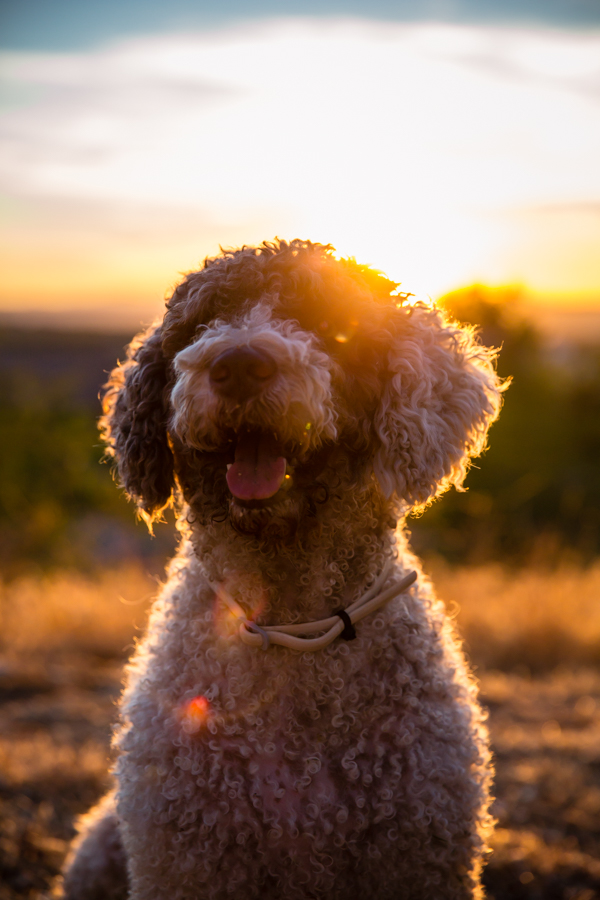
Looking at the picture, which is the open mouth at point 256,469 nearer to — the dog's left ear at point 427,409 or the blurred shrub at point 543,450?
the dog's left ear at point 427,409

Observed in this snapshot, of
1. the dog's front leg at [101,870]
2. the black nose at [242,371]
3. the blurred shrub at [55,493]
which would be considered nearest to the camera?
the black nose at [242,371]

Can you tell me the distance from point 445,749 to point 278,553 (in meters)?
0.88

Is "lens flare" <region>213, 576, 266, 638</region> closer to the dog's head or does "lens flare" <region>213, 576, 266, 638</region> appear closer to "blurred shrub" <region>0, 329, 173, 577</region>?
the dog's head

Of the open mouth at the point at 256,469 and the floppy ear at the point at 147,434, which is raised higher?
the floppy ear at the point at 147,434

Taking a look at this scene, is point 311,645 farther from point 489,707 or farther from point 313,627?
point 489,707

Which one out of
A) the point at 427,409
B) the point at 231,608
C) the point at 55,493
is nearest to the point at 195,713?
Answer: the point at 231,608

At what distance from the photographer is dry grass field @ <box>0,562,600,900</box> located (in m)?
3.50

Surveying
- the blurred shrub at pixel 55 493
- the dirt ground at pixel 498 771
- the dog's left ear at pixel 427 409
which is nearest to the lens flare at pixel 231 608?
the dog's left ear at pixel 427 409

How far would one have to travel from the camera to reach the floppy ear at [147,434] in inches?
101

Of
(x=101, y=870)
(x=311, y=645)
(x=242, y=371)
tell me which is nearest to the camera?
(x=242, y=371)

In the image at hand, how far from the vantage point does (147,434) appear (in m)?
2.57

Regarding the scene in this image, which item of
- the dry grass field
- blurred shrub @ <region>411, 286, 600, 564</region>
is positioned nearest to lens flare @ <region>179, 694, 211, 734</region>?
the dry grass field

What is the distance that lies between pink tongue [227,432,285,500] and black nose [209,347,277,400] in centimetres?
22

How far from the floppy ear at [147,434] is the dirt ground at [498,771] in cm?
206
